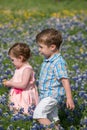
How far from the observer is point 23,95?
6.94 meters

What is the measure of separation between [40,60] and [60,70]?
3792 millimetres

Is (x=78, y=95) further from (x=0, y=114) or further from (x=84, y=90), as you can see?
(x=0, y=114)

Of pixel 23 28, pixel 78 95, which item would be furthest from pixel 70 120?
pixel 23 28

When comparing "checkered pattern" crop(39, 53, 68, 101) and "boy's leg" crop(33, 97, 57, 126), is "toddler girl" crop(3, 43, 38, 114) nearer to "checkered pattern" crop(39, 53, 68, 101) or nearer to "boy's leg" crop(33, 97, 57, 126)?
"checkered pattern" crop(39, 53, 68, 101)

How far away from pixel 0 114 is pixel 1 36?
7.00m

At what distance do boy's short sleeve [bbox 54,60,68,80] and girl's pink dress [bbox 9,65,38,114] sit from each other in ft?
1.78

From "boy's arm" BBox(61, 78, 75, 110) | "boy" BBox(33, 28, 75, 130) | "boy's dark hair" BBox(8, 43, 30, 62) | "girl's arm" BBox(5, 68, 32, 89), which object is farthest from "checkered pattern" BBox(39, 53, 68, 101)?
"boy's dark hair" BBox(8, 43, 30, 62)

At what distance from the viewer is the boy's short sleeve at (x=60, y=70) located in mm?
6512

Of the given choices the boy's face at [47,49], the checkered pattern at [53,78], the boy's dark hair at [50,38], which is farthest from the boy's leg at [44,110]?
the boy's dark hair at [50,38]

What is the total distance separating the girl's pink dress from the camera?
22.7ft

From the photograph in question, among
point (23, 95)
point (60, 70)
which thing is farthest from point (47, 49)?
point (23, 95)

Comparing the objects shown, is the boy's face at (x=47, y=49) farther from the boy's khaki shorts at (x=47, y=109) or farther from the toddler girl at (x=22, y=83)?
the boy's khaki shorts at (x=47, y=109)

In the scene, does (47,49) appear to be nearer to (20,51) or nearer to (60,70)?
(60,70)

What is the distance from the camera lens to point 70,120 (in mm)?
6836
